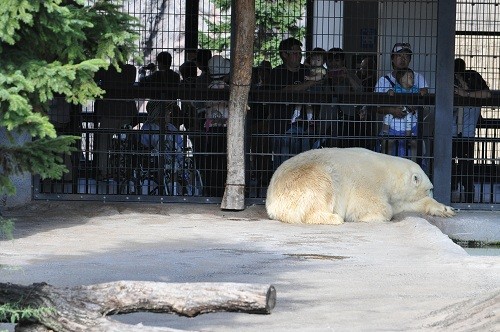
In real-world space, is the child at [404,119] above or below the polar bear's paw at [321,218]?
above

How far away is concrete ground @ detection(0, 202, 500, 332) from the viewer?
6812 millimetres

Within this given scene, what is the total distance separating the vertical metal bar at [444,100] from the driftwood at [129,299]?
8.20m

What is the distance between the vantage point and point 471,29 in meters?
16.1

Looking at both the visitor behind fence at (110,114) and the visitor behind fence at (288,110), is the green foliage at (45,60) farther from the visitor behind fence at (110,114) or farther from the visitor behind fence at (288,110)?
the visitor behind fence at (288,110)

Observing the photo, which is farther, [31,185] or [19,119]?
[31,185]

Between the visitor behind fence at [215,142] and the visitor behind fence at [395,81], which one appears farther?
the visitor behind fence at [395,81]

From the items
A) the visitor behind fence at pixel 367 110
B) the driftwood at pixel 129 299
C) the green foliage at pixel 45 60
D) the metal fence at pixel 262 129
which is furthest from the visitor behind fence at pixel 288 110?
the green foliage at pixel 45 60

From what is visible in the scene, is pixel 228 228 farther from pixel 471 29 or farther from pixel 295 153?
pixel 471 29

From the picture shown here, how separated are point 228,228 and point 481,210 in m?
3.79

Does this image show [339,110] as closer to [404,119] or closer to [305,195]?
[404,119]

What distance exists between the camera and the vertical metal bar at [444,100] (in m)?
13.8

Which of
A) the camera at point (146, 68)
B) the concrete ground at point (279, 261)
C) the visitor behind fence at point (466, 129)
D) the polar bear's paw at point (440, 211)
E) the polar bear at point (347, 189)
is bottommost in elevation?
the concrete ground at point (279, 261)

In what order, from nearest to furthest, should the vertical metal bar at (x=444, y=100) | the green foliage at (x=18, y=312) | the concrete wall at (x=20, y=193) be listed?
the green foliage at (x=18, y=312)
the concrete wall at (x=20, y=193)
the vertical metal bar at (x=444, y=100)

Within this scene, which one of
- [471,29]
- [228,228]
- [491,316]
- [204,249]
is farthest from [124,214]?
[491,316]
